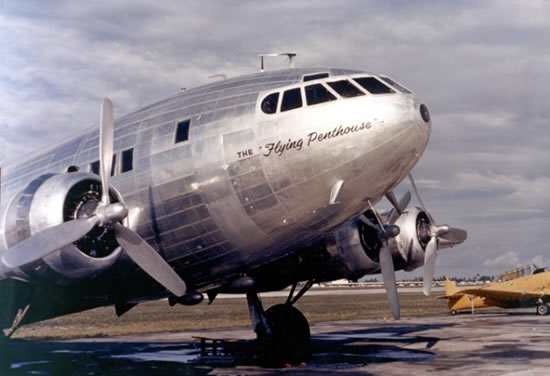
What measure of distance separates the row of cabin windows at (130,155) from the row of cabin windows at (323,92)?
5.28 feet

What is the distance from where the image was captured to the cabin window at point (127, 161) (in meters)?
12.4

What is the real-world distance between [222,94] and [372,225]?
5405 millimetres

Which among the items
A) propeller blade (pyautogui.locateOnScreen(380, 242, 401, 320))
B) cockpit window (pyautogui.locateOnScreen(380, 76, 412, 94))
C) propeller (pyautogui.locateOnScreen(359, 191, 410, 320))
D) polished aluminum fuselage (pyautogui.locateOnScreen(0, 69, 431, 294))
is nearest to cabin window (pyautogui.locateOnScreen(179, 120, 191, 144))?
polished aluminum fuselage (pyautogui.locateOnScreen(0, 69, 431, 294))

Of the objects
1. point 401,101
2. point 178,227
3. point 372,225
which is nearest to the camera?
point 401,101

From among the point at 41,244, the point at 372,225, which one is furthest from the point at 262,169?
the point at 372,225

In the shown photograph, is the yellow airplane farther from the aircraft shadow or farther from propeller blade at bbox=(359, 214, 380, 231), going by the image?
propeller blade at bbox=(359, 214, 380, 231)

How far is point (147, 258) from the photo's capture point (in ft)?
36.2

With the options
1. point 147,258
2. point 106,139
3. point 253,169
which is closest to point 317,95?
point 253,169

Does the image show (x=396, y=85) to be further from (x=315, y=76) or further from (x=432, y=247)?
(x=432, y=247)

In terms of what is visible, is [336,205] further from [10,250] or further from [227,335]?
[227,335]

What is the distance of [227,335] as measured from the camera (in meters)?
24.8

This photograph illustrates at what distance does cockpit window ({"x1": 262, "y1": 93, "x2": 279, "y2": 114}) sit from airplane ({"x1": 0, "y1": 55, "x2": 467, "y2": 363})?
31mm

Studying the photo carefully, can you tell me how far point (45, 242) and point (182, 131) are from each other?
334 cm

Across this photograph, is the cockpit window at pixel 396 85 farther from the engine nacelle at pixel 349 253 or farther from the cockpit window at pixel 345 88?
the engine nacelle at pixel 349 253
